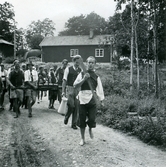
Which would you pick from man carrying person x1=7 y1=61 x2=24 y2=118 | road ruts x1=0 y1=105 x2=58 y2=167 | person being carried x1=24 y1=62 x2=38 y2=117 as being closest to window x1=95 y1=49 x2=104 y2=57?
person being carried x1=24 y1=62 x2=38 y2=117

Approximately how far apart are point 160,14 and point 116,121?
10.1 m

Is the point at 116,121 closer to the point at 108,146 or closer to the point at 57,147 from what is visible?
the point at 108,146

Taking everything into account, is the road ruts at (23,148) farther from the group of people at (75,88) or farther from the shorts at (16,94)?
the shorts at (16,94)

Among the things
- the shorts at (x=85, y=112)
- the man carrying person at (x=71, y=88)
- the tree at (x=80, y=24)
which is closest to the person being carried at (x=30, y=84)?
the man carrying person at (x=71, y=88)

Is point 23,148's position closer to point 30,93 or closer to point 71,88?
point 71,88

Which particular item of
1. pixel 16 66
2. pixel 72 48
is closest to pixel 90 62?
pixel 16 66

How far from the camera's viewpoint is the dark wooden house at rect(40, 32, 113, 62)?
150ft

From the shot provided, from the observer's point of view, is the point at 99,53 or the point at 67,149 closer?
the point at 67,149

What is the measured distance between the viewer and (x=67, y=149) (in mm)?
6016

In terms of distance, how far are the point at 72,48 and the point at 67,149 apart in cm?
4176

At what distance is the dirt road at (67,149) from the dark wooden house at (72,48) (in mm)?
37992

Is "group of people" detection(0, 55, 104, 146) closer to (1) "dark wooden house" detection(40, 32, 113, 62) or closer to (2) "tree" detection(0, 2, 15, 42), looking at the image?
(1) "dark wooden house" detection(40, 32, 113, 62)

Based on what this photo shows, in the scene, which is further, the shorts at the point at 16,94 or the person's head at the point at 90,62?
the shorts at the point at 16,94

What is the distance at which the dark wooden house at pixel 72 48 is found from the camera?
45853mm
